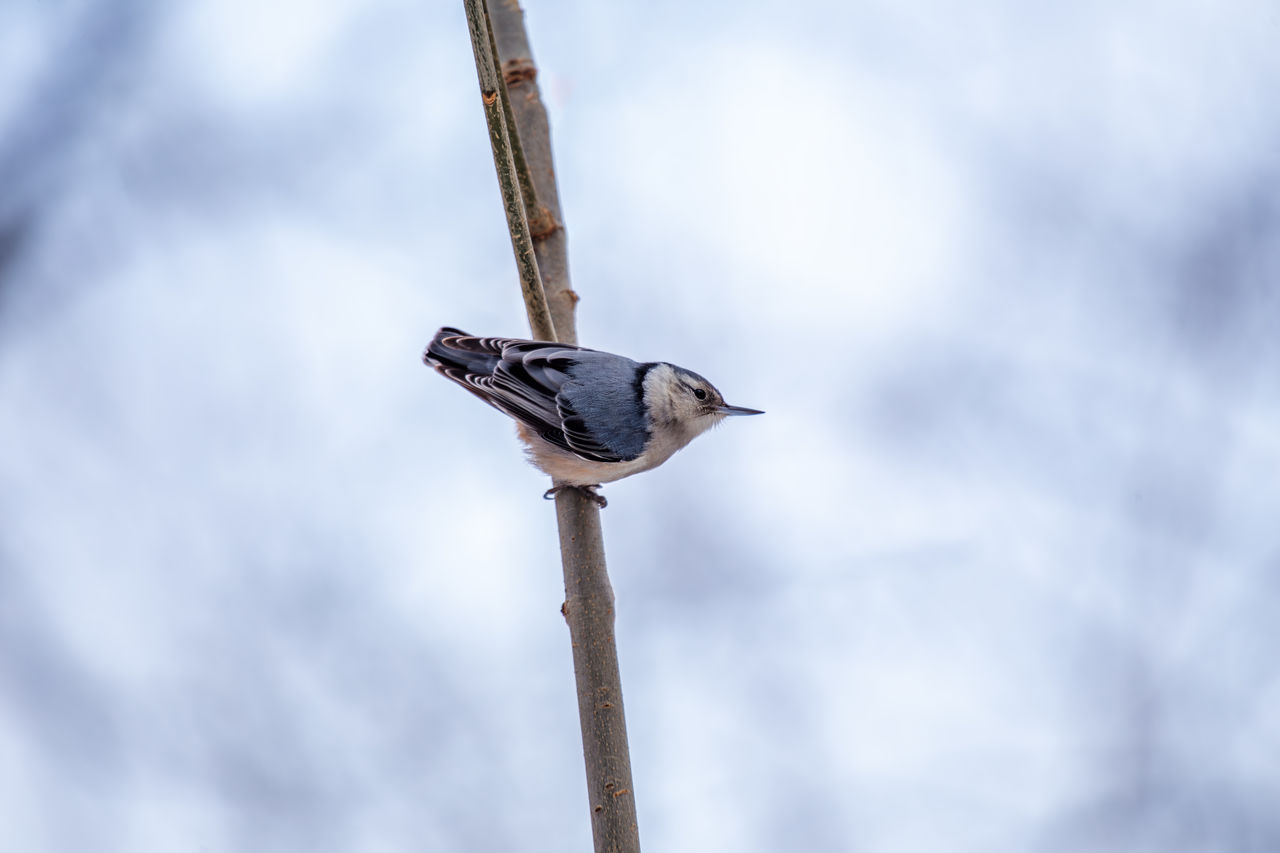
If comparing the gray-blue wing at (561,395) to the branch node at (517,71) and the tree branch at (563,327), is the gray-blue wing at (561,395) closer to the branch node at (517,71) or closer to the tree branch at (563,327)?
the tree branch at (563,327)

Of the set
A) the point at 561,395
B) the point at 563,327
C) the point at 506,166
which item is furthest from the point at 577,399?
the point at 506,166

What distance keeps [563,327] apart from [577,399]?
21cm

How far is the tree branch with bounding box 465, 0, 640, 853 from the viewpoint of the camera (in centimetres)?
171

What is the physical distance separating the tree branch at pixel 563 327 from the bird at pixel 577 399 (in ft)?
0.41

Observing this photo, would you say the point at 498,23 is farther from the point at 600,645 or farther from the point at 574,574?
the point at 600,645

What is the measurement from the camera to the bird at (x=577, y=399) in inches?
97.3

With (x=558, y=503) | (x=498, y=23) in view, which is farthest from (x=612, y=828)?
(x=498, y=23)

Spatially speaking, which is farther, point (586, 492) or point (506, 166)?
point (586, 492)

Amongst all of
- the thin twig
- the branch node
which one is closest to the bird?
the thin twig

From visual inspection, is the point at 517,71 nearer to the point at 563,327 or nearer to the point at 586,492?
the point at 563,327

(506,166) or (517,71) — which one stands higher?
(517,71)

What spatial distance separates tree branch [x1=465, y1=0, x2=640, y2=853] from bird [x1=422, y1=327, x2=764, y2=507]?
0.13 m

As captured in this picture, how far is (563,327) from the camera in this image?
7.87ft

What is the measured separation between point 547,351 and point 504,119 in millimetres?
679
